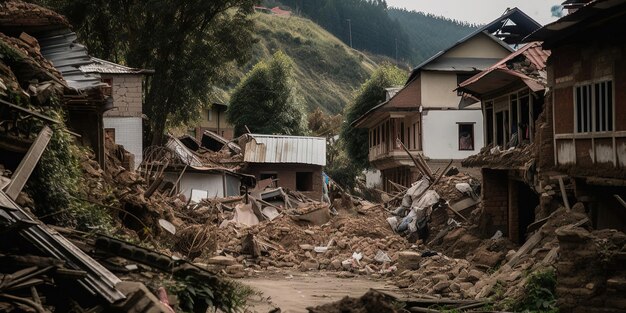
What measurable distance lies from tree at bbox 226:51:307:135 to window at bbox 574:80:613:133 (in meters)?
50.3

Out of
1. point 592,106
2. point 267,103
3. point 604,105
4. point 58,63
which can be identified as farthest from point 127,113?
point 267,103

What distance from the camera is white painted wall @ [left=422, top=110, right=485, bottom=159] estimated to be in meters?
50.2

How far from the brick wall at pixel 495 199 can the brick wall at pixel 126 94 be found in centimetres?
1492

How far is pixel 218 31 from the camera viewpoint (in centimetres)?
4422

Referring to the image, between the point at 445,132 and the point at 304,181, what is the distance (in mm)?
9256

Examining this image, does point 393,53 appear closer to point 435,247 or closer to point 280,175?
point 280,175

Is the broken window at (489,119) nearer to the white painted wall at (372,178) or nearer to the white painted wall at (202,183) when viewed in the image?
the white painted wall at (202,183)

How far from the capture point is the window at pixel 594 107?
2056 cm

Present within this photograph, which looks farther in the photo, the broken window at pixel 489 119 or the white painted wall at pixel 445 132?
the white painted wall at pixel 445 132

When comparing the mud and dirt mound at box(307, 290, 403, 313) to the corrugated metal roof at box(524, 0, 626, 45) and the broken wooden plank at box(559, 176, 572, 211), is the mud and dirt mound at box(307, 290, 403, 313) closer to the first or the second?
the corrugated metal roof at box(524, 0, 626, 45)

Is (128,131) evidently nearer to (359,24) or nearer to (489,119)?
(489,119)

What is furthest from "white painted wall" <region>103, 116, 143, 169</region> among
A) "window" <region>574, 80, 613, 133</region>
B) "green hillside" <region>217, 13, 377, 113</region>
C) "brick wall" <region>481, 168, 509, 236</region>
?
"green hillside" <region>217, 13, 377, 113</region>

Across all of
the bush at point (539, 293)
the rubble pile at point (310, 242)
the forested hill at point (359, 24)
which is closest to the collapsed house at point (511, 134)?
the rubble pile at point (310, 242)

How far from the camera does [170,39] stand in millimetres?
42250
